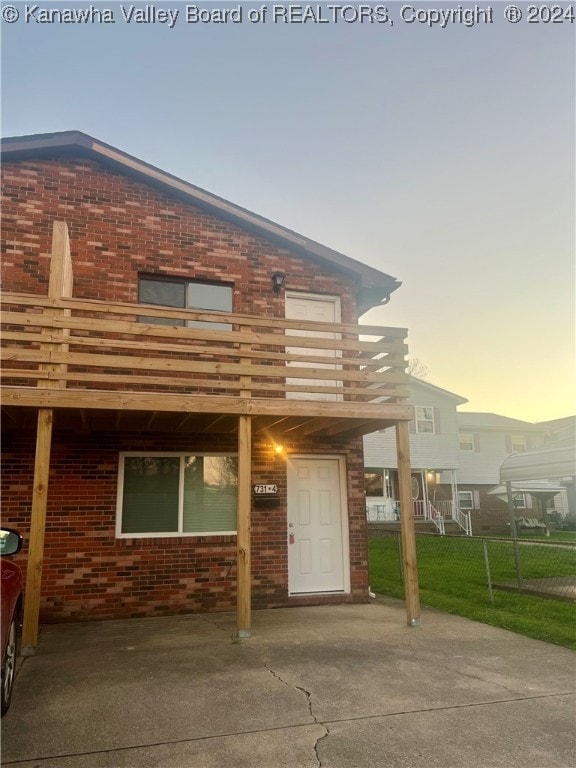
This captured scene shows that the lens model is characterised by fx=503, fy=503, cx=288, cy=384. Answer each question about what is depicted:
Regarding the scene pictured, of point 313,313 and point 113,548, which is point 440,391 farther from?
point 113,548

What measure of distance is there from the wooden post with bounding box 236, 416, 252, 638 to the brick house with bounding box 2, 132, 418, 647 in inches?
0.9

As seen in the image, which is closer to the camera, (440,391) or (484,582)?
(484,582)

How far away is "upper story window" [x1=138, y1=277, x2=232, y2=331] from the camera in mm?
8258

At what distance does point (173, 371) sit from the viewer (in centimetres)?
677

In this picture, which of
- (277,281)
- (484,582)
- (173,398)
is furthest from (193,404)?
(484,582)

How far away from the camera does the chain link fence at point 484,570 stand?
8.73m

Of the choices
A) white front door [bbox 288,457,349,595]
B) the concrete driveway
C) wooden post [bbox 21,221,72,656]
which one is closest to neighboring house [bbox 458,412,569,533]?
white front door [bbox 288,457,349,595]

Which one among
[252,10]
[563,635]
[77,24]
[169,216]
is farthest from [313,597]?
[77,24]

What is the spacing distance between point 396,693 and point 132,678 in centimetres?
236

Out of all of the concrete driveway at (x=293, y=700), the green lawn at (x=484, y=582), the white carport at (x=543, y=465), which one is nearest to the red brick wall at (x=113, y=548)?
the concrete driveway at (x=293, y=700)

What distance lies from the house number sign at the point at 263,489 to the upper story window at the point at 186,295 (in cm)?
268

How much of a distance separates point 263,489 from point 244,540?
6.50 ft

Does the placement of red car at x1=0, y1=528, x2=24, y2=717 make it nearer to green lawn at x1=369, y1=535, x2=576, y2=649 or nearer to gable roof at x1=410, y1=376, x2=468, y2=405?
green lawn at x1=369, y1=535, x2=576, y2=649

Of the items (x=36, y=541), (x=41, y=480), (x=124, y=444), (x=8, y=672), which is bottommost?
A: (x=8, y=672)
